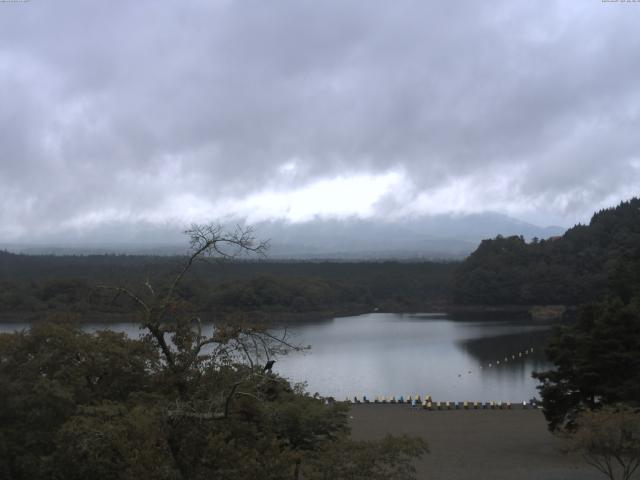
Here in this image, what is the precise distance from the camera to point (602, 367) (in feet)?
49.5

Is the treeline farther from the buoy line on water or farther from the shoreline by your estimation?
the buoy line on water

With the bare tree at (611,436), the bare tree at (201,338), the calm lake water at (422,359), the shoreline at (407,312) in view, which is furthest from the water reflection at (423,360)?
the bare tree at (201,338)

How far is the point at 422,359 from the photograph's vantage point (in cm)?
3403

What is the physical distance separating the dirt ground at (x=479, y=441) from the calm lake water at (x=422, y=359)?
3.81 metres

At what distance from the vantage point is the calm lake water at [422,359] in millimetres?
26453

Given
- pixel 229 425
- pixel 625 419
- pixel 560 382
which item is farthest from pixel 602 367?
pixel 229 425

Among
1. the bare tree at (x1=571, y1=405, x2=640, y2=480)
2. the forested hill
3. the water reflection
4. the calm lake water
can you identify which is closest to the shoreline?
the forested hill

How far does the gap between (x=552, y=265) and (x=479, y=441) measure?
5027 cm

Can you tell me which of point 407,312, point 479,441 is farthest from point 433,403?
point 407,312

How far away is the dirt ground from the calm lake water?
3807mm

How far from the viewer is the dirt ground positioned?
13.2 metres

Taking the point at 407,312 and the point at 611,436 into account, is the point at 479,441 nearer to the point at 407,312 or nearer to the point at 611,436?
the point at 611,436

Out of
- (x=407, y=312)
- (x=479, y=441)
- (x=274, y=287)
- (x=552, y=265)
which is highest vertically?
(x=552, y=265)

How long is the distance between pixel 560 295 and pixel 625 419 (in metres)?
52.1
